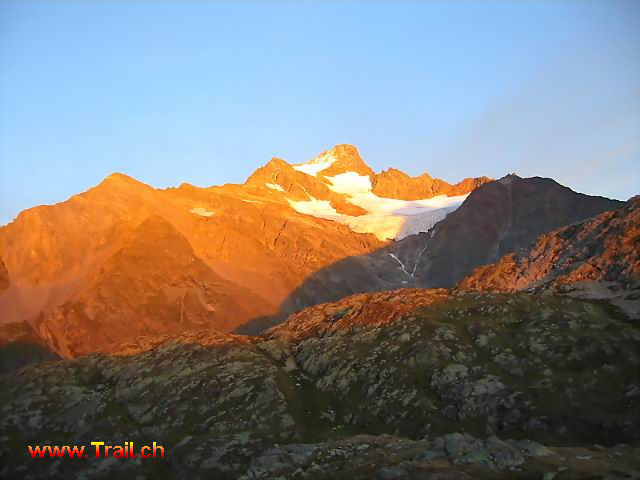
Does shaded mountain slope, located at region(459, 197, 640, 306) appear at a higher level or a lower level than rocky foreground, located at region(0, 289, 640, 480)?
Result: higher

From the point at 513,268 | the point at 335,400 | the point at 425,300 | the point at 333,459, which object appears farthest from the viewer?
the point at 513,268

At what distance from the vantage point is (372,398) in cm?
7431

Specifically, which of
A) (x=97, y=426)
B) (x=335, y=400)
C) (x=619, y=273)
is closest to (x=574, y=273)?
(x=619, y=273)

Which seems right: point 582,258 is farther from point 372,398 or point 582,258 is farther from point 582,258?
point 372,398

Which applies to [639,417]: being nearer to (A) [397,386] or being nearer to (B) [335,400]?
(A) [397,386]

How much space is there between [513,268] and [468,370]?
217 ft

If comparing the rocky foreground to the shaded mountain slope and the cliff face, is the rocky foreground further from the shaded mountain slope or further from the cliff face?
the cliff face

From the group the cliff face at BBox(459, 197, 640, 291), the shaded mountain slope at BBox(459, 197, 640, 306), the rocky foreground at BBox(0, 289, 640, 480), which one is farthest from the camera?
the cliff face at BBox(459, 197, 640, 291)

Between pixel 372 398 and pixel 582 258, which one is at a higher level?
pixel 582 258

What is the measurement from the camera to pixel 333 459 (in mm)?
54031

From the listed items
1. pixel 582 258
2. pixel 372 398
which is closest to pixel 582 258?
pixel 582 258

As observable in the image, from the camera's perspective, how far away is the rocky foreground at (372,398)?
51438mm

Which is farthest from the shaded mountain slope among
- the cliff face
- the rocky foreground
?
the rocky foreground

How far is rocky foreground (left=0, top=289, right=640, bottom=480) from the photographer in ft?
169
